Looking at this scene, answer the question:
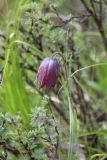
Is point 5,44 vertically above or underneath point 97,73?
underneath

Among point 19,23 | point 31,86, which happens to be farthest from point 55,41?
point 31,86

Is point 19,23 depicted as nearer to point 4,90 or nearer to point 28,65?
point 28,65

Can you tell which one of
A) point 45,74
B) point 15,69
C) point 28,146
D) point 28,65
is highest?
point 28,65

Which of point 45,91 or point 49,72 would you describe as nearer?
point 49,72
